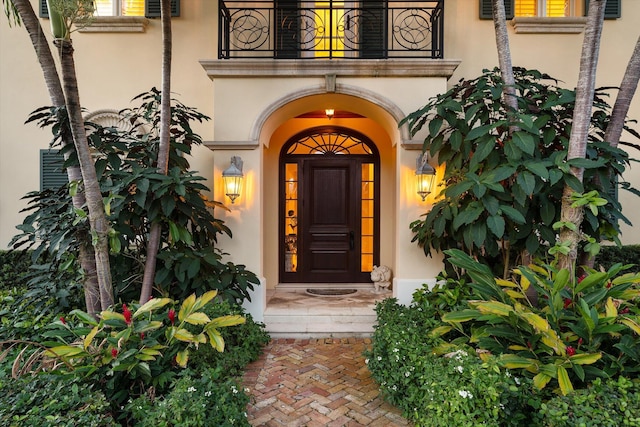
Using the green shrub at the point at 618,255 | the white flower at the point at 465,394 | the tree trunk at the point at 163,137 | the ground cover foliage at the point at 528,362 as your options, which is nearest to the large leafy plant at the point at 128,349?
the tree trunk at the point at 163,137

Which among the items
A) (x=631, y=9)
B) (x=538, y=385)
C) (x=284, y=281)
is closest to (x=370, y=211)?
(x=284, y=281)

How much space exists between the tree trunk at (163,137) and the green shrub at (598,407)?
3.57m

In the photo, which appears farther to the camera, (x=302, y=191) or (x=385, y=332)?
(x=302, y=191)

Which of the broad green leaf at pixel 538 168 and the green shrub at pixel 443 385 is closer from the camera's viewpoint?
the green shrub at pixel 443 385

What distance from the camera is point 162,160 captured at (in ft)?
11.7

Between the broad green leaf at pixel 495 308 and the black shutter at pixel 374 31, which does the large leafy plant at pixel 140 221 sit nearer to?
the broad green leaf at pixel 495 308

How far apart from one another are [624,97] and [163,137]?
195 inches

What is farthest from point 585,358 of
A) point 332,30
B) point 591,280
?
point 332,30

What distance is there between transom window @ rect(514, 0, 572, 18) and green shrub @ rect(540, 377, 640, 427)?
19.0 ft

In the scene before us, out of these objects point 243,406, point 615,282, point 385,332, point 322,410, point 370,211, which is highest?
point 370,211

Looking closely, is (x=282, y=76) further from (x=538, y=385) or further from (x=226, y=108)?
(x=538, y=385)

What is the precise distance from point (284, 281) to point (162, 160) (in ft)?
11.8

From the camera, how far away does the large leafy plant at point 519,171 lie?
325 centimetres

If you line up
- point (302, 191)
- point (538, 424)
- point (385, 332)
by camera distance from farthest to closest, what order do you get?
point (302, 191) → point (385, 332) → point (538, 424)
